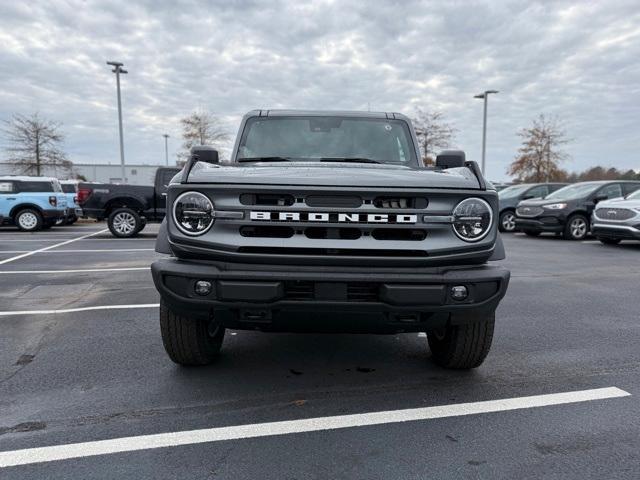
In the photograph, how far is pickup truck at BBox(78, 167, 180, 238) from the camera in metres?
14.0

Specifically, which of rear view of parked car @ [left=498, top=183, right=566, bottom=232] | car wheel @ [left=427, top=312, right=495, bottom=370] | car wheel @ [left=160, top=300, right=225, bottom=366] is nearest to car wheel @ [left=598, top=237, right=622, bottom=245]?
rear view of parked car @ [left=498, top=183, right=566, bottom=232]

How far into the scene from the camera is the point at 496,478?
2320 mm

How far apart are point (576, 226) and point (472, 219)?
1234 cm

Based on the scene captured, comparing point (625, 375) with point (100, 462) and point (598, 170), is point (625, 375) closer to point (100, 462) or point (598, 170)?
point (100, 462)

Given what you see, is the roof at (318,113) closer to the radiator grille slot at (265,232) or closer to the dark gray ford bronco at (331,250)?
the dark gray ford bronco at (331,250)

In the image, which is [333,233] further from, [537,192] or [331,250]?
[537,192]

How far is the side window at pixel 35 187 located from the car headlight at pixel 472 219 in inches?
655

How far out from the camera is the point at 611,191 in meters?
13.8

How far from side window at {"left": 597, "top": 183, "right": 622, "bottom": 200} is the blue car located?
16679 mm

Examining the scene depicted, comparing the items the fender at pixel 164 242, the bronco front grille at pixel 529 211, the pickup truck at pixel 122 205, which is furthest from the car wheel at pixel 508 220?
the fender at pixel 164 242

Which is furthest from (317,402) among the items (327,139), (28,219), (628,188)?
(28,219)

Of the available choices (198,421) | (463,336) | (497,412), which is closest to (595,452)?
(497,412)

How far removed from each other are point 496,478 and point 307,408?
45.8 inches

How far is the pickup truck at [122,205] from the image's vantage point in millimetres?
14023
